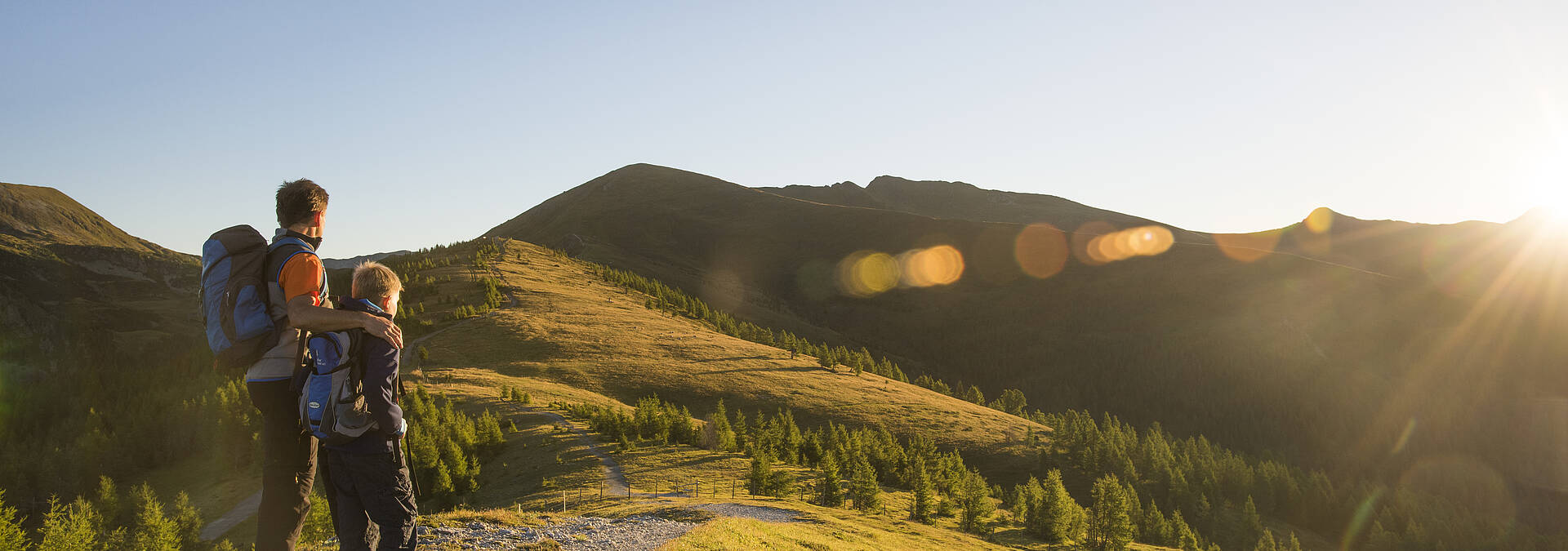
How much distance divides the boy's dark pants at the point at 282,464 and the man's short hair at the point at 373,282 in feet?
3.25

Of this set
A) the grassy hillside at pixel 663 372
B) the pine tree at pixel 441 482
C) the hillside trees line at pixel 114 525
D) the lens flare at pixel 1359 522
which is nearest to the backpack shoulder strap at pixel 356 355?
the hillside trees line at pixel 114 525

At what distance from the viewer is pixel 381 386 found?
611cm

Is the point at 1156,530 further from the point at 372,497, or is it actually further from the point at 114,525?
the point at 114,525

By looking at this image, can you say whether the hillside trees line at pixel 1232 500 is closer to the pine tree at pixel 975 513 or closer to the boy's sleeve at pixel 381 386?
the pine tree at pixel 975 513

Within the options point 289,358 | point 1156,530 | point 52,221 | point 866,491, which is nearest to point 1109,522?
point 1156,530

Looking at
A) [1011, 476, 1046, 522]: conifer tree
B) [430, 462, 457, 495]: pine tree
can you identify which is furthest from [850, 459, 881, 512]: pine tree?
[430, 462, 457, 495]: pine tree

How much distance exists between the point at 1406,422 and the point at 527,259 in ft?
604

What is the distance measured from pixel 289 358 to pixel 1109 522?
52.3m

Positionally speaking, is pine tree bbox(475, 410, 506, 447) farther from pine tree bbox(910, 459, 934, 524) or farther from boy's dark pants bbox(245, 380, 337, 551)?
boy's dark pants bbox(245, 380, 337, 551)

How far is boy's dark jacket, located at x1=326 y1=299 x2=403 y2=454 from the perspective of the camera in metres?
6.05

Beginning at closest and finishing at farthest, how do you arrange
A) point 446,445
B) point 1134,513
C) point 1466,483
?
1. point 446,445
2. point 1134,513
3. point 1466,483

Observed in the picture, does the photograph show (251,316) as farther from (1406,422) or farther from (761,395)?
(1406,422)

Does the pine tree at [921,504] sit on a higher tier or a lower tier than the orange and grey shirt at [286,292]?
lower

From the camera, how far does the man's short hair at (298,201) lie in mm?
6398
